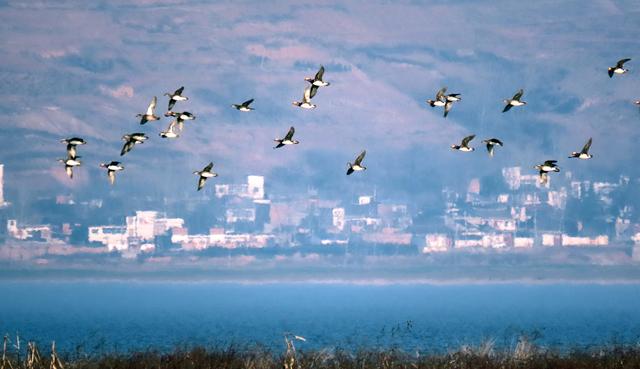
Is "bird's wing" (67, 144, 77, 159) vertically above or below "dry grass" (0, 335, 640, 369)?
above

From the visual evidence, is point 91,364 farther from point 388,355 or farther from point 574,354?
point 574,354

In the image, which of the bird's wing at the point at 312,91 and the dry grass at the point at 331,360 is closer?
the dry grass at the point at 331,360

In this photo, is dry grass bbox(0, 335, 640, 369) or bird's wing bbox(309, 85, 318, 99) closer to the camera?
dry grass bbox(0, 335, 640, 369)

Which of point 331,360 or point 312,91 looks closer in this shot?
point 331,360

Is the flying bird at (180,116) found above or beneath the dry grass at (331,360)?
above

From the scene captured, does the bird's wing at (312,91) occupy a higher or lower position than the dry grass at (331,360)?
higher

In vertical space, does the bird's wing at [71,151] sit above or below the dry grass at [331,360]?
above

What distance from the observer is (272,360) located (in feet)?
163

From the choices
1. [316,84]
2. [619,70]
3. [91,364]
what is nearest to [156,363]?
[91,364]

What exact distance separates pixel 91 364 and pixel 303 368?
7515mm

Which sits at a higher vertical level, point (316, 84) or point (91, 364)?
point (316, 84)

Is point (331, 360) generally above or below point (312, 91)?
below

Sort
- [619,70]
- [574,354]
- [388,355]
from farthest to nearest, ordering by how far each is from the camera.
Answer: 1. [619,70]
2. [574,354]
3. [388,355]

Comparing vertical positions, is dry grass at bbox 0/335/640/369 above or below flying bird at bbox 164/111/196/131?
below
